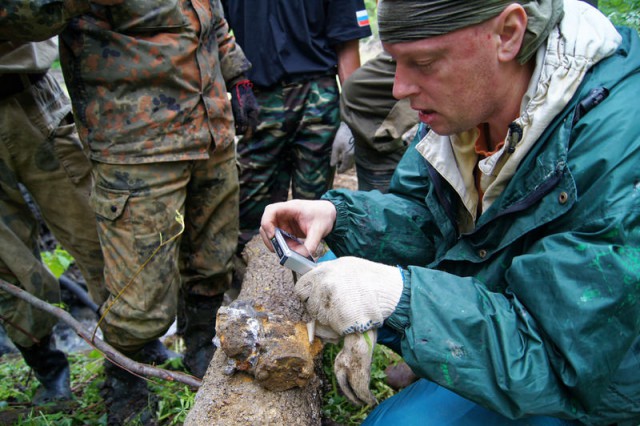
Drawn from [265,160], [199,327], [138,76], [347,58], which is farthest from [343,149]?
[138,76]

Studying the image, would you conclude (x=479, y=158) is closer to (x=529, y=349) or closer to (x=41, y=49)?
(x=529, y=349)

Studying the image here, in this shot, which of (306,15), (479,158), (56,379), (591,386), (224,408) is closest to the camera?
(591,386)

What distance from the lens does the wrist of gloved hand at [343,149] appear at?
4156 millimetres

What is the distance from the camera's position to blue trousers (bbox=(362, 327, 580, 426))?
1.85 meters

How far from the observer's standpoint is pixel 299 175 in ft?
13.9

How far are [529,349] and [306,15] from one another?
3.18m

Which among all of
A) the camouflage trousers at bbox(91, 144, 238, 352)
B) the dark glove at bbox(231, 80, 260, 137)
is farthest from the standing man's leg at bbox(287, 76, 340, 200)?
the camouflage trousers at bbox(91, 144, 238, 352)

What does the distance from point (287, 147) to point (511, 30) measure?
272 cm

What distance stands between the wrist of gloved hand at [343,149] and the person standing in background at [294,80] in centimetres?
6

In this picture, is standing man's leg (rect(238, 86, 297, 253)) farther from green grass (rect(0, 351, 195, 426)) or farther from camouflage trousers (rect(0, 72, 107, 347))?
green grass (rect(0, 351, 195, 426))

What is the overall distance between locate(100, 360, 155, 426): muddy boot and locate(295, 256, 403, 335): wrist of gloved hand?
1868 mm

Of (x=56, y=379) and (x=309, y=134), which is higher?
(x=309, y=134)

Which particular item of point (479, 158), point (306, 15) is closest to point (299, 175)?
point (306, 15)

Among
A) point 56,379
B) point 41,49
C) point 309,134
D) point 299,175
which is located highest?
point 41,49
